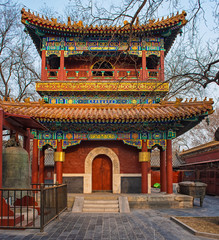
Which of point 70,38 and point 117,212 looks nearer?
point 117,212

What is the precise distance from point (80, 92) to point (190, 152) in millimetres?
17266

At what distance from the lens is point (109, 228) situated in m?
6.44

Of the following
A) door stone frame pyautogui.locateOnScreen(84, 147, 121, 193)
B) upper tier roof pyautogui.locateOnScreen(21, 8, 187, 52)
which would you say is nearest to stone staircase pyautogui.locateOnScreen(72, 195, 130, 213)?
door stone frame pyautogui.locateOnScreen(84, 147, 121, 193)

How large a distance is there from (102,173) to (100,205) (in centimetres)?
238

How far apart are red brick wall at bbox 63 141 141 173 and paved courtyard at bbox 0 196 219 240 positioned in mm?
3311

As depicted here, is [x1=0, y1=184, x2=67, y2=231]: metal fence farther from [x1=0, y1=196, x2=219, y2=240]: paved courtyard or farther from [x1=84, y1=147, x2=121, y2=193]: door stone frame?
[x1=84, y1=147, x2=121, y2=193]: door stone frame

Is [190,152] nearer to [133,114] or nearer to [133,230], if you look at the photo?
[133,114]

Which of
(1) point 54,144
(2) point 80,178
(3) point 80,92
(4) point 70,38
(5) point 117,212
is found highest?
(4) point 70,38

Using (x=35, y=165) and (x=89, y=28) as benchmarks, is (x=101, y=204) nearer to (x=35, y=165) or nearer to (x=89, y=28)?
(x=35, y=165)

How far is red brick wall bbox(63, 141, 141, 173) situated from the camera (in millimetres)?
11719

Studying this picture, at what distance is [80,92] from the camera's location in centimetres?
1197

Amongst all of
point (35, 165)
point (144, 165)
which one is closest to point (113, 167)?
point (144, 165)

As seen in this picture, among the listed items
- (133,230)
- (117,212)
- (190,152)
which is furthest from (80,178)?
(190,152)

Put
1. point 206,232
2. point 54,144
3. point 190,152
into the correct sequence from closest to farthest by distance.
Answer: point 206,232 < point 54,144 < point 190,152
